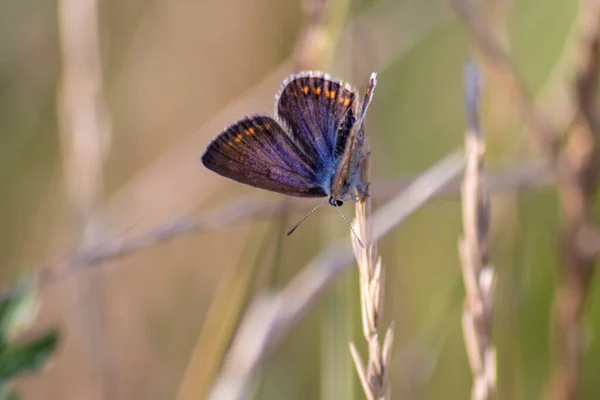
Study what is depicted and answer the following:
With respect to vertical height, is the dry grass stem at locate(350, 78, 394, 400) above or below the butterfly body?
below

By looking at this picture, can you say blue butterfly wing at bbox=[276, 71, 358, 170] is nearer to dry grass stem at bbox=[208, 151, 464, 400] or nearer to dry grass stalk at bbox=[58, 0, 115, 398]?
dry grass stem at bbox=[208, 151, 464, 400]

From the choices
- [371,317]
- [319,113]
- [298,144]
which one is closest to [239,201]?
[298,144]

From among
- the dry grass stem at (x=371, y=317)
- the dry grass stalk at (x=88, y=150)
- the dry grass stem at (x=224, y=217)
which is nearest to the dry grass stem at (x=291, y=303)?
the dry grass stem at (x=224, y=217)

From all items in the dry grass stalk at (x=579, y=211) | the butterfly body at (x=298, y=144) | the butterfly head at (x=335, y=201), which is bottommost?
the dry grass stalk at (x=579, y=211)

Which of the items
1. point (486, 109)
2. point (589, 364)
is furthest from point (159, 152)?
point (589, 364)

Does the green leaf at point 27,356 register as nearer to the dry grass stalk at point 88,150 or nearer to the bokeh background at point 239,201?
the bokeh background at point 239,201

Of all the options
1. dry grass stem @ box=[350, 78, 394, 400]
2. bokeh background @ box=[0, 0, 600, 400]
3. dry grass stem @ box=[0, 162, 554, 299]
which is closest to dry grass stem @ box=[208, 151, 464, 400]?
dry grass stem @ box=[0, 162, 554, 299]

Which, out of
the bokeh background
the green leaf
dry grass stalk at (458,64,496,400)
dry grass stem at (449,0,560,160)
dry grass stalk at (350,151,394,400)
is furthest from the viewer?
the bokeh background
